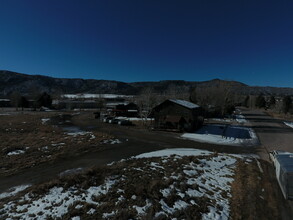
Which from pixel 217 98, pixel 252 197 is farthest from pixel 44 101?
pixel 252 197

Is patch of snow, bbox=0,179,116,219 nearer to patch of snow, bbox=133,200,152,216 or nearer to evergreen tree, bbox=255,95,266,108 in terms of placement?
patch of snow, bbox=133,200,152,216

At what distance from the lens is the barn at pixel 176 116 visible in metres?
29.5

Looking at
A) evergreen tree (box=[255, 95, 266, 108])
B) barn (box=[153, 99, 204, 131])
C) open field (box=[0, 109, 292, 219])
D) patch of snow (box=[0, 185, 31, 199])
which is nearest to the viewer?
open field (box=[0, 109, 292, 219])

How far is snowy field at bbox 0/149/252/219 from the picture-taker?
253 inches

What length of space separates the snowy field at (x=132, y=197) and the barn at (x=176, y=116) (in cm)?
1849

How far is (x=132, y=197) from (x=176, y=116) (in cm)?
2373

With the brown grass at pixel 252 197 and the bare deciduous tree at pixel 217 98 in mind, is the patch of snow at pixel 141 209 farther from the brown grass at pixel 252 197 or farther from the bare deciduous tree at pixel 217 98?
the bare deciduous tree at pixel 217 98

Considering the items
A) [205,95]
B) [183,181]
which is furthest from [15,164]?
[205,95]

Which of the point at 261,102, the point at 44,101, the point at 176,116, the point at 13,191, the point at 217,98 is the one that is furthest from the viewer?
the point at 261,102

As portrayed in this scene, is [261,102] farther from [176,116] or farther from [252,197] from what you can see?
[252,197]

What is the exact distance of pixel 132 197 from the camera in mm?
7602

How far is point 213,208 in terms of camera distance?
7.36m

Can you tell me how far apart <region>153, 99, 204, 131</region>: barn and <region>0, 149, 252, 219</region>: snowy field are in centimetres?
→ 1849

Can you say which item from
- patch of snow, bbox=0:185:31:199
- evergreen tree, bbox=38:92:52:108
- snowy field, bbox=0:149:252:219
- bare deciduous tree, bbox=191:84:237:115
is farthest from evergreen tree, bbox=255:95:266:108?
evergreen tree, bbox=38:92:52:108
